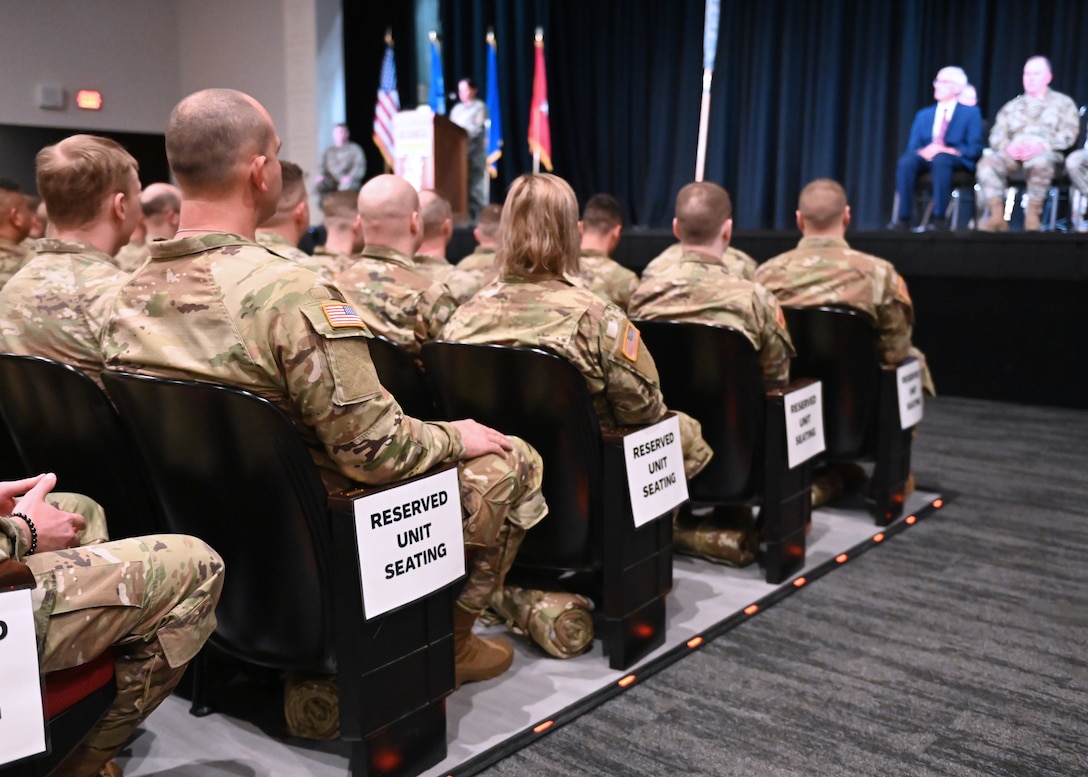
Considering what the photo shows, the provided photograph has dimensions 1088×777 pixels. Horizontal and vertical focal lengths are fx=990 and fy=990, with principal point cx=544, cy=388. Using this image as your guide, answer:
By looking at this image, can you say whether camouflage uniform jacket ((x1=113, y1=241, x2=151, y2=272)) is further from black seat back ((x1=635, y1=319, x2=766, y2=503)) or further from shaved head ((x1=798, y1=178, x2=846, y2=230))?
shaved head ((x1=798, y1=178, x2=846, y2=230))

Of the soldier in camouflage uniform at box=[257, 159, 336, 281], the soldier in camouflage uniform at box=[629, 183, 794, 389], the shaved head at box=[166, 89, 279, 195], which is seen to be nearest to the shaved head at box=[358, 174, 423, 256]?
the soldier in camouflage uniform at box=[257, 159, 336, 281]

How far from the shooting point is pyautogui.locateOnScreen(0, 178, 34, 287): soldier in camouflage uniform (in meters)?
3.58

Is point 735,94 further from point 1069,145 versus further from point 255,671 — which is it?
point 255,671

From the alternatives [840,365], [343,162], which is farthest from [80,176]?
[343,162]

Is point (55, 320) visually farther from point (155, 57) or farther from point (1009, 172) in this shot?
A: point (155, 57)

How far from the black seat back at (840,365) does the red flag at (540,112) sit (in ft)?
27.0

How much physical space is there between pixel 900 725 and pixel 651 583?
24.9 inches

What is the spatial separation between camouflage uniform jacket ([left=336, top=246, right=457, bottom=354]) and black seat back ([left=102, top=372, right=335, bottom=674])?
1.19 metres

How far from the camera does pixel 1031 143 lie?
21.6ft

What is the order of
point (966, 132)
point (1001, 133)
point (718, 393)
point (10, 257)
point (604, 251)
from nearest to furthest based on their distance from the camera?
point (718, 393)
point (10, 257)
point (604, 251)
point (1001, 133)
point (966, 132)

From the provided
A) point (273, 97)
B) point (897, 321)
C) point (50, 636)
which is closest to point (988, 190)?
point (897, 321)

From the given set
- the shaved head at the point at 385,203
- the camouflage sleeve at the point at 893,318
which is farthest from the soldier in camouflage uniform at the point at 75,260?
the camouflage sleeve at the point at 893,318

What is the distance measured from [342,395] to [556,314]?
75 cm

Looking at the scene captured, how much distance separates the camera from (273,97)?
1115 cm
